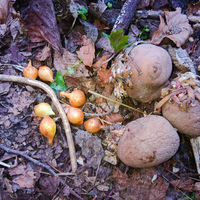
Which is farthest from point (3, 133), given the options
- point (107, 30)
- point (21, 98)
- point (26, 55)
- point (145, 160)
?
A: point (107, 30)

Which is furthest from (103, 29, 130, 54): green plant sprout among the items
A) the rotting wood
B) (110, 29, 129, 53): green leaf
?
the rotting wood

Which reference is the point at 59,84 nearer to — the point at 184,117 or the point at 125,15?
the point at 125,15

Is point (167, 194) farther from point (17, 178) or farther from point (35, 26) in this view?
point (35, 26)

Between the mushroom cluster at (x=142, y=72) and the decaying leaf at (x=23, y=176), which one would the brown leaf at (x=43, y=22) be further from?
the decaying leaf at (x=23, y=176)

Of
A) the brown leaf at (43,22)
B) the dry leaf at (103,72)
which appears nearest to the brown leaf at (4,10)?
the brown leaf at (43,22)

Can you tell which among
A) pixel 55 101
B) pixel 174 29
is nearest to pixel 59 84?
pixel 55 101

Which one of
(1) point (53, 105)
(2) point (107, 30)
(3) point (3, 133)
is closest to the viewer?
(3) point (3, 133)
